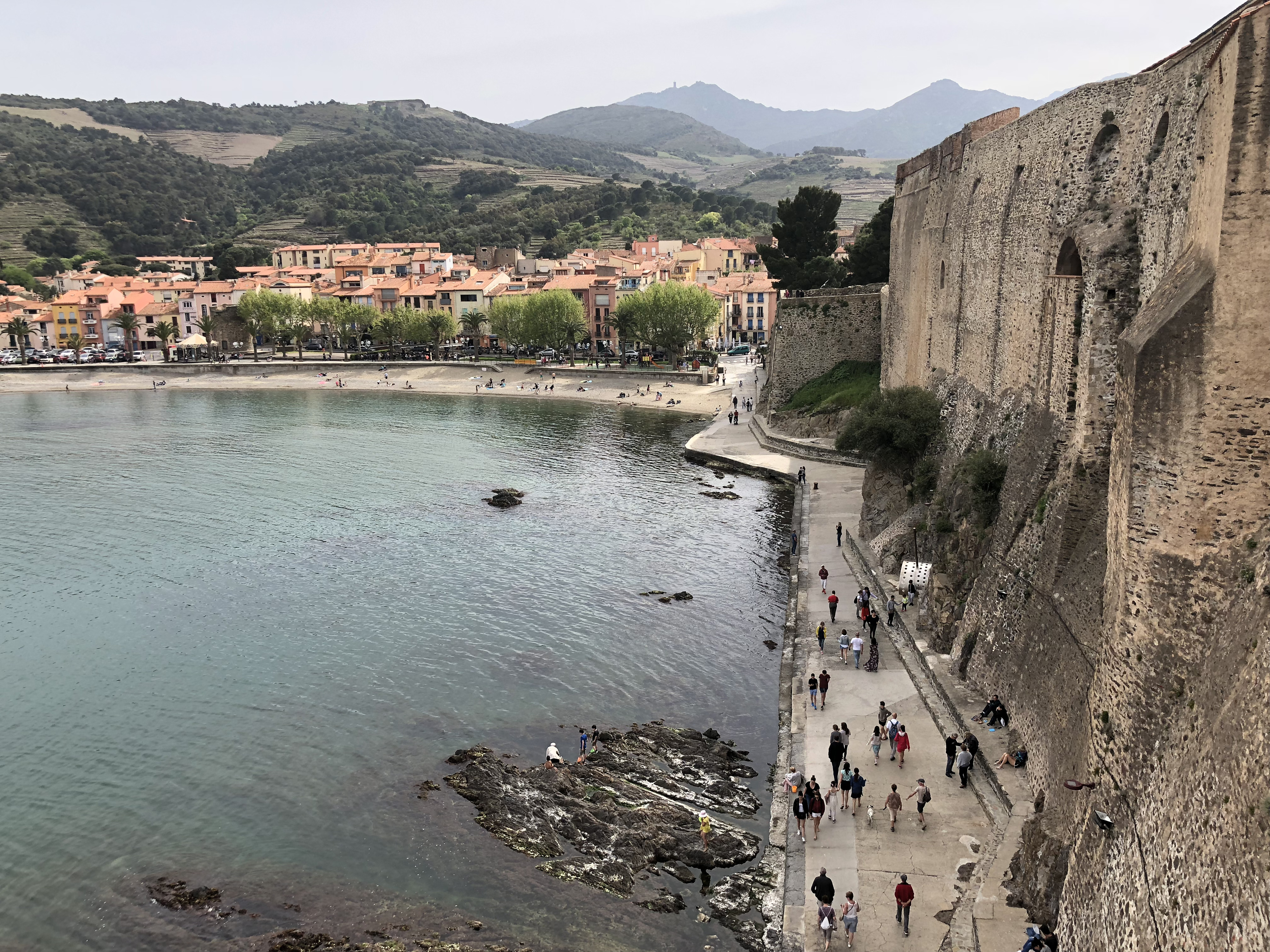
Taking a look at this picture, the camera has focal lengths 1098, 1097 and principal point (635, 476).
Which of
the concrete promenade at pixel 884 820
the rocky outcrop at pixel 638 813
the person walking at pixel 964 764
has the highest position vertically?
the person walking at pixel 964 764

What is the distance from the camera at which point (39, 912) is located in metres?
16.2

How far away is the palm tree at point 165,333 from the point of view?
101688 millimetres

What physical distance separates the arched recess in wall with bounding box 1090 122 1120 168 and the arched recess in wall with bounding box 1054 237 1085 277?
1378 mm

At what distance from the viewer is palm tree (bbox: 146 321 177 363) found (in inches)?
4003

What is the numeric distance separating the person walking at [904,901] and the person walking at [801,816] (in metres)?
2.55

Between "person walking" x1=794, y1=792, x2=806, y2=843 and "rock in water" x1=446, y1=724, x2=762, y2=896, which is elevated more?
"person walking" x1=794, y1=792, x2=806, y2=843

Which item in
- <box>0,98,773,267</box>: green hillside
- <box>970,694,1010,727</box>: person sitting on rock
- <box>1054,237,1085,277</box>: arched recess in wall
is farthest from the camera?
<box>0,98,773,267</box>: green hillside

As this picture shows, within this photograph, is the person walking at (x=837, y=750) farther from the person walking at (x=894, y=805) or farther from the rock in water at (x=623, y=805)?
the rock in water at (x=623, y=805)

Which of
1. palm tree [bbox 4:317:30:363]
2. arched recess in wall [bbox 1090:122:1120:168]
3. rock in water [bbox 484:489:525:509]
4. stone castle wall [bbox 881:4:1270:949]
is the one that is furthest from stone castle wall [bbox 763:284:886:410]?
palm tree [bbox 4:317:30:363]

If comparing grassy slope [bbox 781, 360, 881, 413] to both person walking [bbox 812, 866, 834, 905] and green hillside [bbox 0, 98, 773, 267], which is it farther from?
green hillside [bbox 0, 98, 773, 267]

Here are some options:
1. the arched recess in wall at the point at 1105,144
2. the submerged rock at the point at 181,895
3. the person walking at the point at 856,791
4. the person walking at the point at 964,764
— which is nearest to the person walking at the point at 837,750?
the person walking at the point at 856,791

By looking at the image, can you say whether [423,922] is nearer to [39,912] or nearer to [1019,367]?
[39,912]

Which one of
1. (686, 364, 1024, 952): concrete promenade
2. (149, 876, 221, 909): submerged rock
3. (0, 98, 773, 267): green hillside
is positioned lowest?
(149, 876, 221, 909): submerged rock

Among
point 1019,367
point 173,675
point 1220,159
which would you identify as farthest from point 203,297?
point 1220,159
